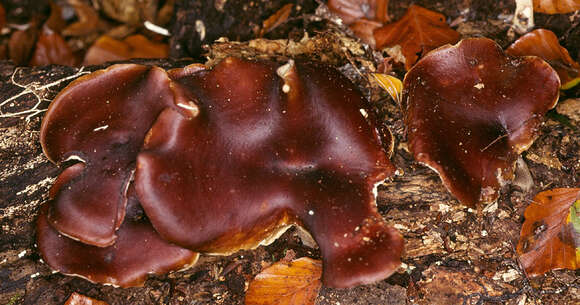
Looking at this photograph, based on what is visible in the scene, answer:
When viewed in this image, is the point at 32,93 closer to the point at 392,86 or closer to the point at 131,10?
the point at 131,10

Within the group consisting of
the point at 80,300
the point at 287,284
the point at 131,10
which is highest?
the point at 131,10

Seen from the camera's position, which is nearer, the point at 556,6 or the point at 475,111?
the point at 475,111

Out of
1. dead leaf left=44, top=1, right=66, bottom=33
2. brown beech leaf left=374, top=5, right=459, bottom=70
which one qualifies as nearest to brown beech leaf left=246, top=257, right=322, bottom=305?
brown beech leaf left=374, top=5, right=459, bottom=70

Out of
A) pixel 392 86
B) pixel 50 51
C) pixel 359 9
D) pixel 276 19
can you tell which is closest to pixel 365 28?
pixel 359 9

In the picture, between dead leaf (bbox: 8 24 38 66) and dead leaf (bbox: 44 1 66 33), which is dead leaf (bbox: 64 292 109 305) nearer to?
dead leaf (bbox: 8 24 38 66)

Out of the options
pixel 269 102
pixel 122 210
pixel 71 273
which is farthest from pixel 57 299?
pixel 269 102

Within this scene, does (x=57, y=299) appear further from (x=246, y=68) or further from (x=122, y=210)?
(x=246, y=68)
